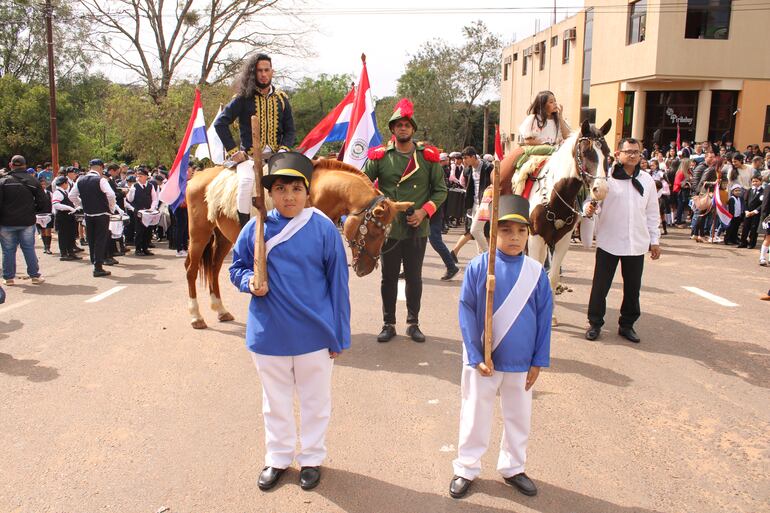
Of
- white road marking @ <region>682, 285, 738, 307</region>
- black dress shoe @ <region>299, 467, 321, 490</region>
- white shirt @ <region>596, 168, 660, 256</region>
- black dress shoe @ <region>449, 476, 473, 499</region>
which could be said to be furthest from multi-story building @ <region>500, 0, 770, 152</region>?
black dress shoe @ <region>299, 467, 321, 490</region>

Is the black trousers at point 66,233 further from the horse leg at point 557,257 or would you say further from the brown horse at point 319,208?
the horse leg at point 557,257

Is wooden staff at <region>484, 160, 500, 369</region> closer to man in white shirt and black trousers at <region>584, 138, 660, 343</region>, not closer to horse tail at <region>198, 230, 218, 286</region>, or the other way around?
man in white shirt and black trousers at <region>584, 138, 660, 343</region>

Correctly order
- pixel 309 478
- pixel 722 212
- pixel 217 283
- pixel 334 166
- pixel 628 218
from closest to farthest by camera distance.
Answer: pixel 309 478 → pixel 334 166 → pixel 628 218 → pixel 217 283 → pixel 722 212

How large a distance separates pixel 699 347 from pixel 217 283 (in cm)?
556

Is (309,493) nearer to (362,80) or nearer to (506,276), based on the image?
(506,276)

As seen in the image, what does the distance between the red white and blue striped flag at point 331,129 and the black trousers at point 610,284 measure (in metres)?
4.43

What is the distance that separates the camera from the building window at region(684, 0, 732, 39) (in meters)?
24.7

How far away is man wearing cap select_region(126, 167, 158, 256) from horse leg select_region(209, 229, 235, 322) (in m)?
6.87

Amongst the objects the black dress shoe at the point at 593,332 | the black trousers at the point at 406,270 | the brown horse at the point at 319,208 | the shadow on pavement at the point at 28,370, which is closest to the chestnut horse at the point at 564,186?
the black dress shoe at the point at 593,332

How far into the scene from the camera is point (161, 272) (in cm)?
1120

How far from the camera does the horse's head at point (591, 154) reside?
593 cm

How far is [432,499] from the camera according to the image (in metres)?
3.45

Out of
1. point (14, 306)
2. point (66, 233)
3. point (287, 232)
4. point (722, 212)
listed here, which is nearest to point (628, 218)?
point (287, 232)

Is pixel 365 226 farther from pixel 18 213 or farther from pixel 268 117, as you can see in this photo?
pixel 18 213
